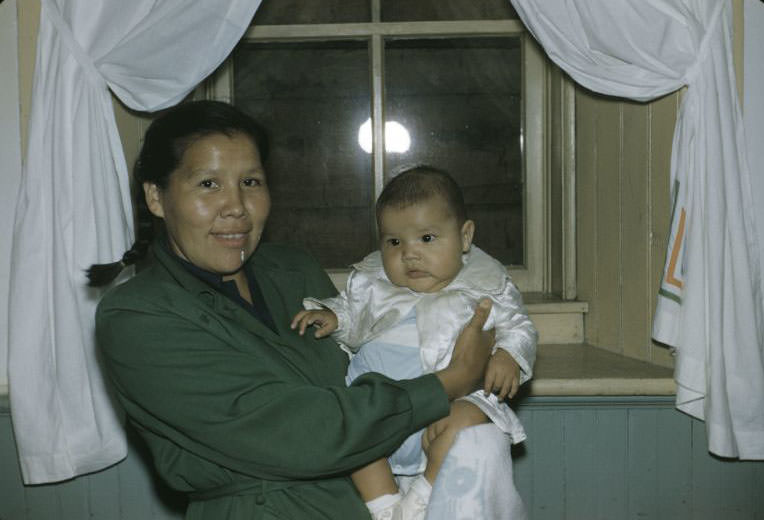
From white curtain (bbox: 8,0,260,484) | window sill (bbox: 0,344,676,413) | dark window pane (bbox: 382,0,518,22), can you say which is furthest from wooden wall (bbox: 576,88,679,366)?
white curtain (bbox: 8,0,260,484)

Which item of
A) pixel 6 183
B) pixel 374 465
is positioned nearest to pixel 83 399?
pixel 6 183

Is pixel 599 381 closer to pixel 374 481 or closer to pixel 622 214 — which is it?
pixel 622 214

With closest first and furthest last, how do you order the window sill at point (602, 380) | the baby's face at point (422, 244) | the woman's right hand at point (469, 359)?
1. the woman's right hand at point (469, 359)
2. the baby's face at point (422, 244)
3. the window sill at point (602, 380)

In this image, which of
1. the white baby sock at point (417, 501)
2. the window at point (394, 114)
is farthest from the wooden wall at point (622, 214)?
the white baby sock at point (417, 501)

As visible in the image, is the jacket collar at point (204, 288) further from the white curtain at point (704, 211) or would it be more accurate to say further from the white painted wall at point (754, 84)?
the white painted wall at point (754, 84)

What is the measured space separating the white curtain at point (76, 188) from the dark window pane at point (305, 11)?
653 millimetres

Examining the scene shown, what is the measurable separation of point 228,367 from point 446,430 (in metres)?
0.48

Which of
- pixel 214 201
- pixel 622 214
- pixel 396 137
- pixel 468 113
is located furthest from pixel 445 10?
pixel 214 201

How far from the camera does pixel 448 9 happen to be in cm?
277

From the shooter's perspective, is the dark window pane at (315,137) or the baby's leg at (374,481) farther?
the dark window pane at (315,137)

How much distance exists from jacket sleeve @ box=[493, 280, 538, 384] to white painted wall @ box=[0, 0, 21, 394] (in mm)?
→ 1502

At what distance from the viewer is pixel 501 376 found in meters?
1.59

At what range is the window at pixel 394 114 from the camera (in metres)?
A: 2.77

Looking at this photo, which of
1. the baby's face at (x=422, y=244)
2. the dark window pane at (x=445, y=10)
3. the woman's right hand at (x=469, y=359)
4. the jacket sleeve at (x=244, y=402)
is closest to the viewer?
the jacket sleeve at (x=244, y=402)
